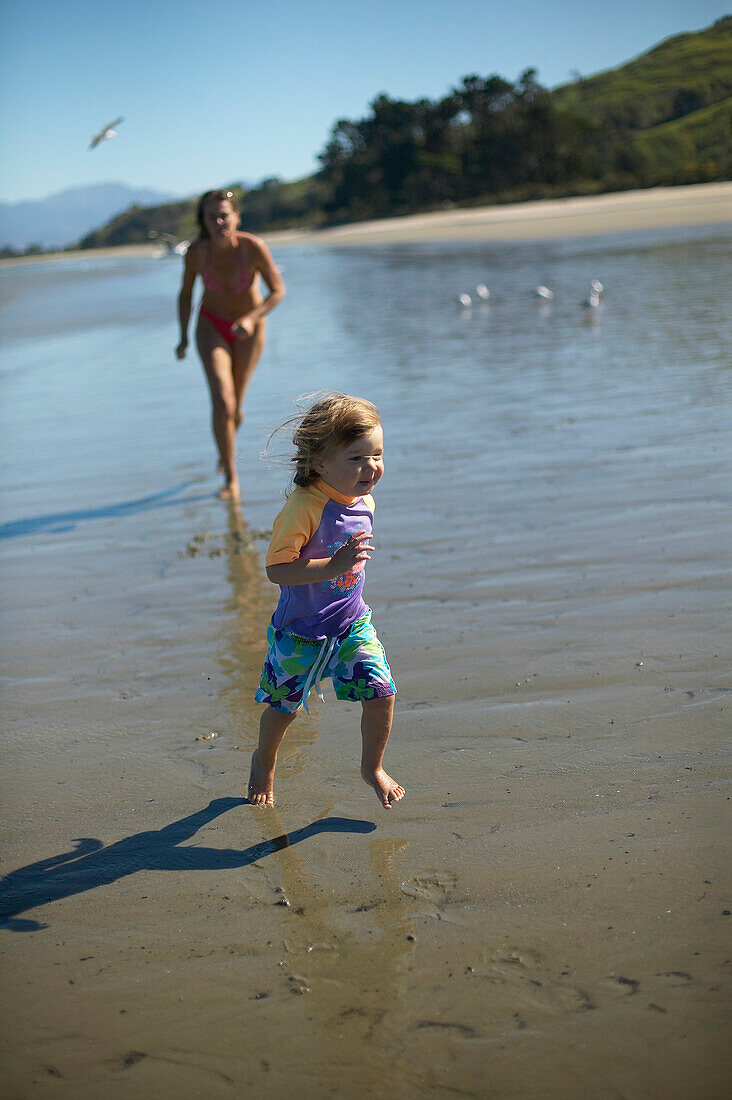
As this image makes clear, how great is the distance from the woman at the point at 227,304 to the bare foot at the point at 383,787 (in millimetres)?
3781

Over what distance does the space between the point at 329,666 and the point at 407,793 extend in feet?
1.51

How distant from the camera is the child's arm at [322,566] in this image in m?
2.55

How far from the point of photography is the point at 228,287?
6.67 meters

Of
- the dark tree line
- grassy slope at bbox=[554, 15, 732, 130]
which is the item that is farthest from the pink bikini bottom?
grassy slope at bbox=[554, 15, 732, 130]

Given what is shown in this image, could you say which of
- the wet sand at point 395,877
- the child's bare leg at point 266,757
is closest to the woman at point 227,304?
the wet sand at point 395,877

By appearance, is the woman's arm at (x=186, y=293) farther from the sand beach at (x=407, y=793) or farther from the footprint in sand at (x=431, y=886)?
the footprint in sand at (x=431, y=886)

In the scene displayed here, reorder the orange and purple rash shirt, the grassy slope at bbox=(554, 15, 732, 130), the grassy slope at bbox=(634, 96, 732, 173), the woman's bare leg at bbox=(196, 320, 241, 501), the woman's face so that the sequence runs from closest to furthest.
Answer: the orange and purple rash shirt → the woman's face → the woman's bare leg at bbox=(196, 320, 241, 501) → the grassy slope at bbox=(634, 96, 732, 173) → the grassy slope at bbox=(554, 15, 732, 130)

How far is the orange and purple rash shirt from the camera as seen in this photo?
2.63 m

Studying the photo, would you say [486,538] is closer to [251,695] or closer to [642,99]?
[251,695]

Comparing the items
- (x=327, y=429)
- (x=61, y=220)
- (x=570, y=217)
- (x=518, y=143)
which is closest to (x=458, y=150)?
(x=518, y=143)

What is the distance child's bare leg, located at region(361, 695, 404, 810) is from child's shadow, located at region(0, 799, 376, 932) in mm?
106

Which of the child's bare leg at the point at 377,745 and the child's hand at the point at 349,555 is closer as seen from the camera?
the child's hand at the point at 349,555

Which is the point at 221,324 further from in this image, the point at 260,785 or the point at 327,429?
the point at 260,785

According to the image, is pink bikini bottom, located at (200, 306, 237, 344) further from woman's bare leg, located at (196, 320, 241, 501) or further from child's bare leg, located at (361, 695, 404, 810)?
child's bare leg, located at (361, 695, 404, 810)
